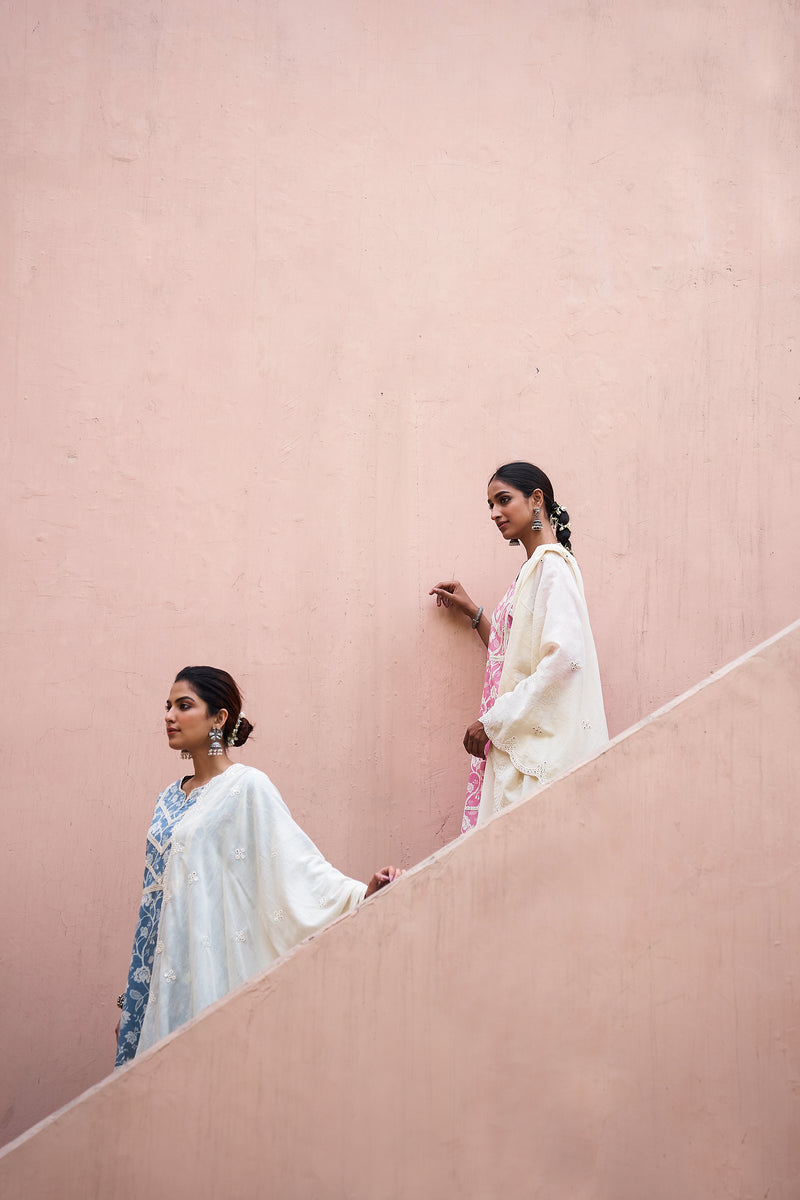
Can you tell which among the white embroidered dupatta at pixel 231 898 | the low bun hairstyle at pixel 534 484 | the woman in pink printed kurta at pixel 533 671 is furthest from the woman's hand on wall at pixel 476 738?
the low bun hairstyle at pixel 534 484

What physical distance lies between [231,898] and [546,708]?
1.08 metres

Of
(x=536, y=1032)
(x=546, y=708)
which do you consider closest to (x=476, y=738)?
(x=546, y=708)

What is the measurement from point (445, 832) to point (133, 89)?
305cm

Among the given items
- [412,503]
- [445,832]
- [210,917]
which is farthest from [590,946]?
[412,503]

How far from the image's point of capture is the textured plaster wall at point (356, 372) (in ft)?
14.8

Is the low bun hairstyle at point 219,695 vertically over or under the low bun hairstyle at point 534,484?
under

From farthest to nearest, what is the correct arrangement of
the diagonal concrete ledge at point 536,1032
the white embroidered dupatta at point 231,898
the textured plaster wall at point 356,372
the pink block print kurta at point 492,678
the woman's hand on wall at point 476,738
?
the textured plaster wall at point 356,372 → the pink block print kurta at point 492,678 → the woman's hand on wall at point 476,738 → the white embroidered dupatta at point 231,898 → the diagonal concrete ledge at point 536,1032

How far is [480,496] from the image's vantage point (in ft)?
15.5

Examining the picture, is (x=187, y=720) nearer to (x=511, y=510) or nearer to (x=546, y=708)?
(x=546, y=708)

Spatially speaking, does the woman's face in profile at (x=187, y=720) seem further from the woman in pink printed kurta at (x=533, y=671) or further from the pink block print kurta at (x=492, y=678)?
the pink block print kurta at (x=492, y=678)

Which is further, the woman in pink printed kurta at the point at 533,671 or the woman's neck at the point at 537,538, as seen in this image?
the woman's neck at the point at 537,538

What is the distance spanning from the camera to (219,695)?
3775 millimetres

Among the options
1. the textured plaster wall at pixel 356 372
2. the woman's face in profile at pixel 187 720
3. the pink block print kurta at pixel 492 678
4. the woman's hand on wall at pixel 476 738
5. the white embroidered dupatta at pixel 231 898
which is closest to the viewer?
the white embroidered dupatta at pixel 231 898

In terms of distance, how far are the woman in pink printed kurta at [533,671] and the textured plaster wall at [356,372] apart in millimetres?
513
